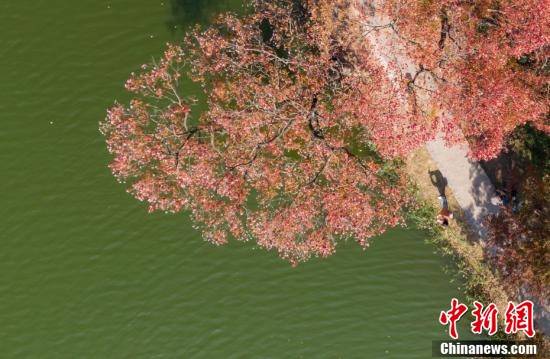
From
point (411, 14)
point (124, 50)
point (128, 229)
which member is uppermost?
point (124, 50)

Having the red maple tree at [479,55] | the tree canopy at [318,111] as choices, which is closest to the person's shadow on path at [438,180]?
the tree canopy at [318,111]

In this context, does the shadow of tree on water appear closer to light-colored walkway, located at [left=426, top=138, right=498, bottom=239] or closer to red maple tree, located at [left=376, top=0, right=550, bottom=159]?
red maple tree, located at [left=376, top=0, right=550, bottom=159]

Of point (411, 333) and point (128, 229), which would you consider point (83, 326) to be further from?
point (411, 333)

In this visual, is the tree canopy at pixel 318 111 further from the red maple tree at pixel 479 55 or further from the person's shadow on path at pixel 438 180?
the person's shadow on path at pixel 438 180

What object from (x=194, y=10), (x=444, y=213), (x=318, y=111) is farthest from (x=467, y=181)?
(x=194, y=10)

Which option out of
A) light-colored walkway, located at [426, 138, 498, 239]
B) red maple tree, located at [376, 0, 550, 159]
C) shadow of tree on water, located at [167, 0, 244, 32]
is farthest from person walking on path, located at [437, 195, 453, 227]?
shadow of tree on water, located at [167, 0, 244, 32]

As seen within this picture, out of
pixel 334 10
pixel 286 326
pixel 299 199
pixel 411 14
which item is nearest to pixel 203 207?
pixel 299 199
